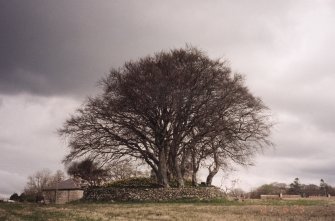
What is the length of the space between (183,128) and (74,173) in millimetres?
30243

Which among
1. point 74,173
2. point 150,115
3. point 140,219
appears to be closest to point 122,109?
point 150,115

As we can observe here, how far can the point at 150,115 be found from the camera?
39.0m

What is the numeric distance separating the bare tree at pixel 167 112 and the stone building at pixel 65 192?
32.3m

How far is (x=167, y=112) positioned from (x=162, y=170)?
17.5 ft

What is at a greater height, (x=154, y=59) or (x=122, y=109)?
(x=154, y=59)

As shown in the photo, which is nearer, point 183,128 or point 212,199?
point 212,199

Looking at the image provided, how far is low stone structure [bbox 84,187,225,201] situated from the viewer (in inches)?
1425

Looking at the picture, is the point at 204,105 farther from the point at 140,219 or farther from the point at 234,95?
the point at 140,219

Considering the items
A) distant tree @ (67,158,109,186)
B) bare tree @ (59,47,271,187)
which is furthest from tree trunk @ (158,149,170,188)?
distant tree @ (67,158,109,186)

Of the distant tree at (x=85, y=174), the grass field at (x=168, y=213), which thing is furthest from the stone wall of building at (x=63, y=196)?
the grass field at (x=168, y=213)

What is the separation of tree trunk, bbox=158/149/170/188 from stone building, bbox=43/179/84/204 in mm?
32472

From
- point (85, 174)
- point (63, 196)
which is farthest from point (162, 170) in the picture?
point (63, 196)

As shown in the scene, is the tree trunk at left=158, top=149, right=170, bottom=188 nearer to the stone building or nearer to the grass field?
the grass field

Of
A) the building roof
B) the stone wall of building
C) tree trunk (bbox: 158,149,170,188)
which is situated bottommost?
the stone wall of building
